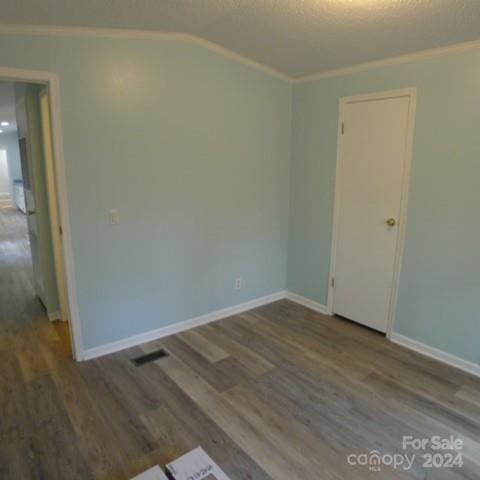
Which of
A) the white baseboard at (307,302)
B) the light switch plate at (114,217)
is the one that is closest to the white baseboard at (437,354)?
the white baseboard at (307,302)

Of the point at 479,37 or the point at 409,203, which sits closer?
the point at 479,37

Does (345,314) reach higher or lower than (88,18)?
lower

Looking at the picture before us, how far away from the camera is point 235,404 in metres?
2.26

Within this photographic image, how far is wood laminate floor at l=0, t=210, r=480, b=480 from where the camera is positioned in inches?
71.9

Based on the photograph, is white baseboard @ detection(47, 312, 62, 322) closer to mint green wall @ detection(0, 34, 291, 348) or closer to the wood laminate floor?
the wood laminate floor

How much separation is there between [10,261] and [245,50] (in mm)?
Answer: 4622

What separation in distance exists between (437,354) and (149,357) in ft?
7.51

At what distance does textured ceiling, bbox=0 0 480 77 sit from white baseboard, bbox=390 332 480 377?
7.41ft

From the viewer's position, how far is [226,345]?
9.80 ft

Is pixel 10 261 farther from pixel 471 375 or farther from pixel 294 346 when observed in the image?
pixel 471 375

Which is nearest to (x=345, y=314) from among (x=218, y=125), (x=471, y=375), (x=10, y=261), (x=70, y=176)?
(x=471, y=375)

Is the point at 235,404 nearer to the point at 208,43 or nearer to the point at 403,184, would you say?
the point at 403,184

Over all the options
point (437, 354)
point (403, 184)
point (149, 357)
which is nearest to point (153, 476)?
point (149, 357)

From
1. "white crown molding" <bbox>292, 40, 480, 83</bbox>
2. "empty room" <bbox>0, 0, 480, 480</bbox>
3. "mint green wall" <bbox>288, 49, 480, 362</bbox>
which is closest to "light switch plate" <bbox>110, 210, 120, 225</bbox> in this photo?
"empty room" <bbox>0, 0, 480, 480</bbox>
